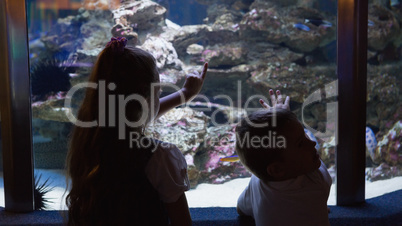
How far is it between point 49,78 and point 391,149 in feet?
17.4

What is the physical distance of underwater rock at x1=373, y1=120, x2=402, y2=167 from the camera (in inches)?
173

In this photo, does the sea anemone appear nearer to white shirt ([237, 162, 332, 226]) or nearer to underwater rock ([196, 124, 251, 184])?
underwater rock ([196, 124, 251, 184])

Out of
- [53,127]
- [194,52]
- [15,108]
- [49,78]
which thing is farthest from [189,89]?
[194,52]

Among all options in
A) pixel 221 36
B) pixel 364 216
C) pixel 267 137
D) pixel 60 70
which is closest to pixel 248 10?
pixel 221 36

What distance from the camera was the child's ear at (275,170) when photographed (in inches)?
40.6

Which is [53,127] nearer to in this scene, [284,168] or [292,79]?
[292,79]

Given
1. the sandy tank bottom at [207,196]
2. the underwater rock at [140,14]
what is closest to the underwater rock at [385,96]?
the sandy tank bottom at [207,196]

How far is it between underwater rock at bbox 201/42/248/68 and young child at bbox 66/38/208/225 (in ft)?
14.1

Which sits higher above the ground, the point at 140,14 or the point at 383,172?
the point at 140,14

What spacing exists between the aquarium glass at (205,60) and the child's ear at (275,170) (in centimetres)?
193

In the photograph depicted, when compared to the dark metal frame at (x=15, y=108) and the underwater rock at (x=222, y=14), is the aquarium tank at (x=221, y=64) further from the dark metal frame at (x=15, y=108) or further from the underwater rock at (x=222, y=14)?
the dark metal frame at (x=15, y=108)

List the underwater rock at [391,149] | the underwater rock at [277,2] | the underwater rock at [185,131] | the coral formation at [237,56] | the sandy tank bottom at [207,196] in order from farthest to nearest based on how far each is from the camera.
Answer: the underwater rock at [277,2] → the underwater rock at [391,149] → the coral formation at [237,56] → the underwater rock at [185,131] → the sandy tank bottom at [207,196]

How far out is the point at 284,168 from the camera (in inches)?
41.6

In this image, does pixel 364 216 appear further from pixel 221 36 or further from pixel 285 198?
pixel 221 36
